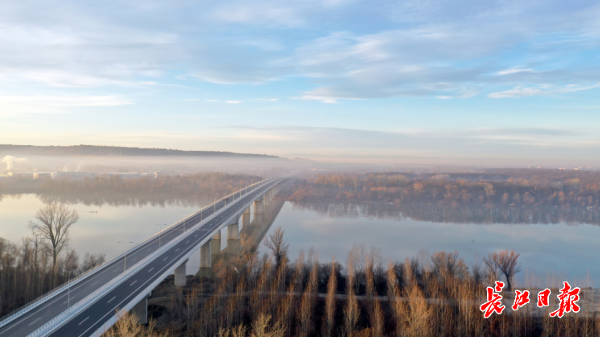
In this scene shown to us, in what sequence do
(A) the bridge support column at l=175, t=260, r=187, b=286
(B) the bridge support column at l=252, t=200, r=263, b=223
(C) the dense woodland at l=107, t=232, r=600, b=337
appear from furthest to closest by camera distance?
(B) the bridge support column at l=252, t=200, r=263, b=223
(A) the bridge support column at l=175, t=260, r=187, b=286
(C) the dense woodland at l=107, t=232, r=600, b=337

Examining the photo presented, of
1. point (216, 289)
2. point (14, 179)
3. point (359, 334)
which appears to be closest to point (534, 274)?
point (359, 334)

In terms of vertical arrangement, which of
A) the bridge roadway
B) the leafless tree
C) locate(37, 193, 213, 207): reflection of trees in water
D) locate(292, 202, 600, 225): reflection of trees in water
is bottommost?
locate(37, 193, 213, 207): reflection of trees in water

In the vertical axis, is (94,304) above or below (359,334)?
above

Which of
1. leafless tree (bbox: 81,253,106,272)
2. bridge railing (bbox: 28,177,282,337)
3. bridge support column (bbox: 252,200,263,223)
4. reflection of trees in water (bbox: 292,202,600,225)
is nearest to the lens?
bridge railing (bbox: 28,177,282,337)

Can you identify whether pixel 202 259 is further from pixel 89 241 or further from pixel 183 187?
pixel 183 187

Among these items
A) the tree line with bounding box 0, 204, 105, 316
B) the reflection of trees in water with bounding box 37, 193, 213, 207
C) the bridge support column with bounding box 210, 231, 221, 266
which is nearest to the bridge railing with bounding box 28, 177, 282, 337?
the tree line with bounding box 0, 204, 105, 316

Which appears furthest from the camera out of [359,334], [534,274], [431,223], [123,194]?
[123,194]

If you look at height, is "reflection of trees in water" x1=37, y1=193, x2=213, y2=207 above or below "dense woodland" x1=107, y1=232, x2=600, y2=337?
below

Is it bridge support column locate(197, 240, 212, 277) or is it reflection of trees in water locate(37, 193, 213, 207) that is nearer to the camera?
bridge support column locate(197, 240, 212, 277)

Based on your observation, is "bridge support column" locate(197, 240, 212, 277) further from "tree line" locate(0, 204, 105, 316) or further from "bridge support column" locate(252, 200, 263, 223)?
"bridge support column" locate(252, 200, 263, 223)
